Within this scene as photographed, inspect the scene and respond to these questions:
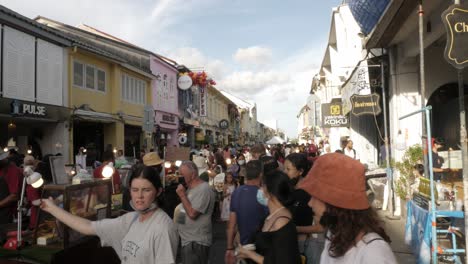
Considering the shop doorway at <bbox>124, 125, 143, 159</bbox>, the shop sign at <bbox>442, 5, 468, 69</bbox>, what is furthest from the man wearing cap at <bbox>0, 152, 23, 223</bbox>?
the shop doorway at <bbox>124, 125, 143, 159</bbox>

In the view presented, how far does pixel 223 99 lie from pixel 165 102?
18830 millimetres

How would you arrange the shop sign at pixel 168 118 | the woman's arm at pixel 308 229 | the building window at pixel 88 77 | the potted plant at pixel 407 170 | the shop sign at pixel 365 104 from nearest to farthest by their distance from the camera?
the woman's arm at pixel 308 229
the potted plant at pixel 407 170
the shop sign at pixel 365 104
the building window at pixel 88 77
the shop sign at pixel 168 118

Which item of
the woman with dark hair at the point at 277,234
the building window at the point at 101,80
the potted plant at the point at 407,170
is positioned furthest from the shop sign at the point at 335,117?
the woman with dark hair at the point at 277,234

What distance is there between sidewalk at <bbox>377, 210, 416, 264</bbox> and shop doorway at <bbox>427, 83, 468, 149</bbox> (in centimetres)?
356

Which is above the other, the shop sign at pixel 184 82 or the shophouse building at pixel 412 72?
the shop sign at pixel 184 82

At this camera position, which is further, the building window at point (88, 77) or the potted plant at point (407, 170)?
the building window at point (88, 77)

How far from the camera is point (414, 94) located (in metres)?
9.85

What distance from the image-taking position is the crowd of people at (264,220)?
5.98 ft

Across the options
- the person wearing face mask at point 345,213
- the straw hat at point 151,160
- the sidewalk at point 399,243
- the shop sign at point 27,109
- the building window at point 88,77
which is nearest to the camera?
the person wearing face mask at point 345,213

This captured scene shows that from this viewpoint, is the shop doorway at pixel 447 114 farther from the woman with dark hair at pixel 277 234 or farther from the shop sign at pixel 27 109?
the shop sign at pixel 27 109

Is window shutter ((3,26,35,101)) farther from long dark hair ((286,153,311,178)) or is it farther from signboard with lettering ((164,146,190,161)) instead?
long dark hair ((286,153,311,178))

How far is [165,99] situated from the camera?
86.7 feet

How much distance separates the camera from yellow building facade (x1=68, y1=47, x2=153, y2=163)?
17.0 meters

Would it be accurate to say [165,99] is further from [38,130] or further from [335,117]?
[335,117]
